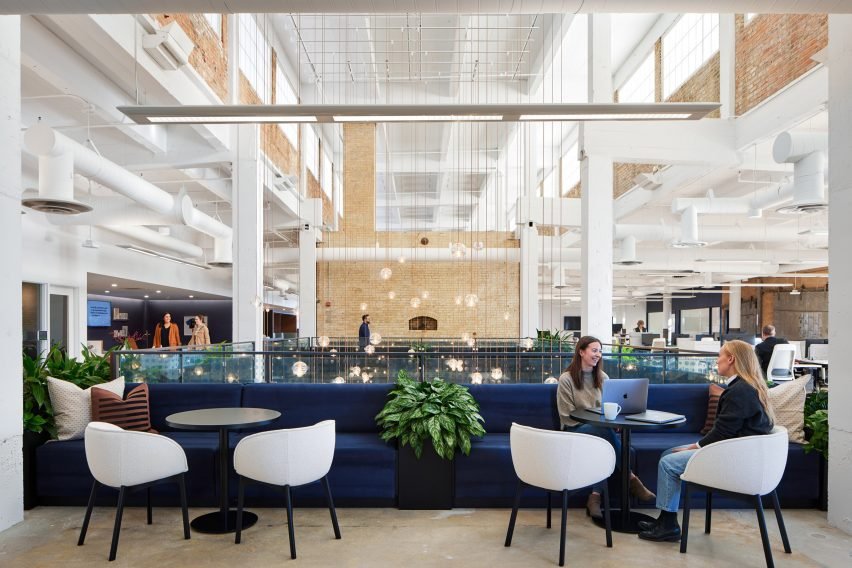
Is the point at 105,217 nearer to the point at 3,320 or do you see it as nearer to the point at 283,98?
the point at 283,98

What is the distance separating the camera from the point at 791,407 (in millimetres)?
4980

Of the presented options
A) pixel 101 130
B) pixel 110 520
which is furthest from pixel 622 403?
pixel 101 130

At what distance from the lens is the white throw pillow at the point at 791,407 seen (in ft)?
16.3

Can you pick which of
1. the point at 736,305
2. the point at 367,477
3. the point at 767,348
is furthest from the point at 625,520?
the point at 736,305

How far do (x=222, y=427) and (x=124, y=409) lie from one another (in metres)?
1.55

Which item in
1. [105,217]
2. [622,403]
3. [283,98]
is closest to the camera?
[622,403]

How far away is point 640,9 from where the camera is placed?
3793 millimetres

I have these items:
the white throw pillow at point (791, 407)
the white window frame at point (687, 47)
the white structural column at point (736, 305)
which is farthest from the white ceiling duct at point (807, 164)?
the white structural column at point (736, 305)

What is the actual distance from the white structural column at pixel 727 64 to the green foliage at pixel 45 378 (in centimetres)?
896

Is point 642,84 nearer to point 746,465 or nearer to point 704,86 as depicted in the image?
point 704,86

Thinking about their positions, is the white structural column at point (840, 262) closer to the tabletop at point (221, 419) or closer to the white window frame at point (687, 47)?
the tabletop at point (221, 419)

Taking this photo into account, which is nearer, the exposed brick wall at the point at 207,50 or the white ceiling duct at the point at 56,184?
the white ceiling duct at the point at 56,184

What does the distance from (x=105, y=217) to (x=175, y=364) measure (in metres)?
5.14

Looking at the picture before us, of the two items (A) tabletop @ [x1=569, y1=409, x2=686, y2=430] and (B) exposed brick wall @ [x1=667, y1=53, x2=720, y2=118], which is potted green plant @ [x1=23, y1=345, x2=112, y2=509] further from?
(B) exposed brick wall @ [x1=667, y1=53, x2=720, y2=118]
